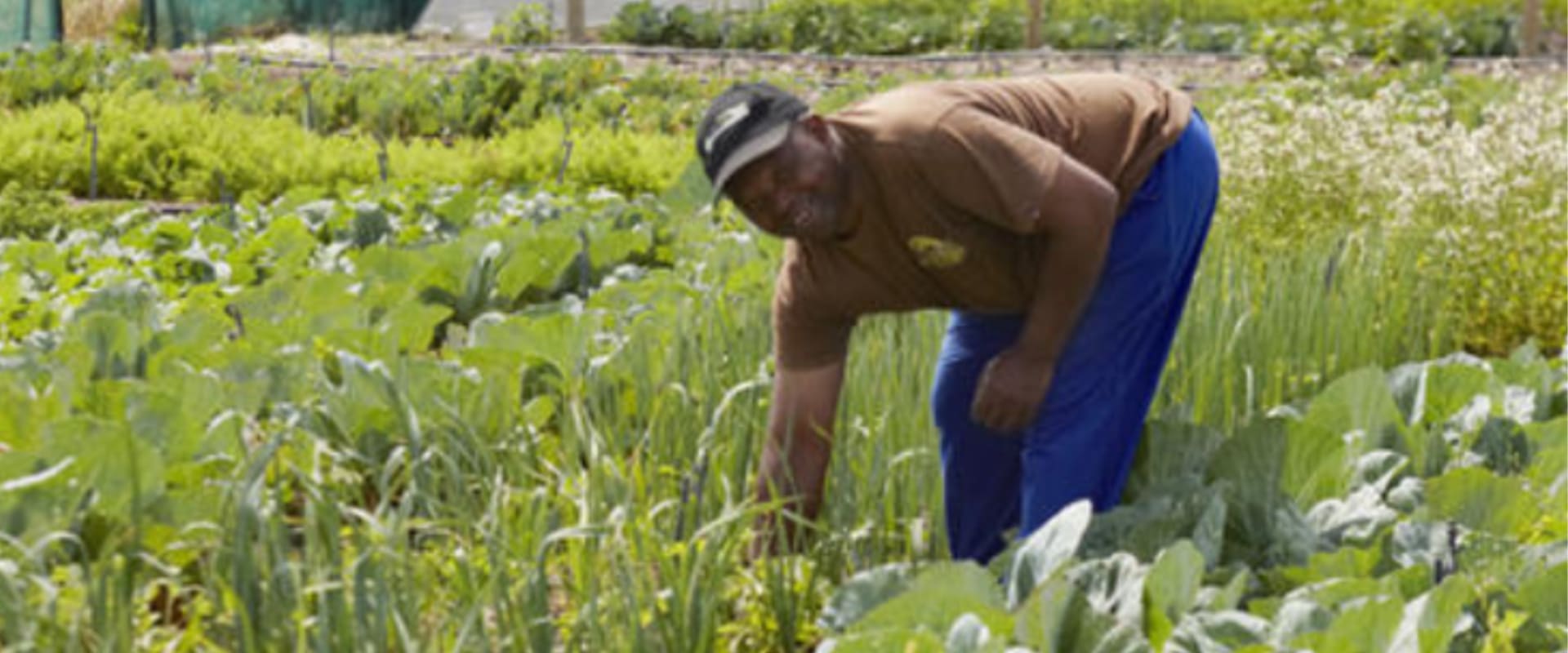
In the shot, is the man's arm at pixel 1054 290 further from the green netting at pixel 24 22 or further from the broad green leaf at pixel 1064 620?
the green netting at pixel 24 22

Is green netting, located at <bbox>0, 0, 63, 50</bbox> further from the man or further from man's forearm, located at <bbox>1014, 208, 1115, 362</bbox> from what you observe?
man's forearm, located at <bbox>1014, 208, 1115, 362</bbox>

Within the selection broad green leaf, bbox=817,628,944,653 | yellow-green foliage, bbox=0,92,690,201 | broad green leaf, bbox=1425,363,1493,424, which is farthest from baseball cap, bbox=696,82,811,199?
yellow-green foliage, bbox=0,92,690,201

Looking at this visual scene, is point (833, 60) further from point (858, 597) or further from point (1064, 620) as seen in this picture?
point (1064, 620)

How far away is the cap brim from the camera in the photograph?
108 inches

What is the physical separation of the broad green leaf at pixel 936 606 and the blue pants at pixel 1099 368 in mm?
633

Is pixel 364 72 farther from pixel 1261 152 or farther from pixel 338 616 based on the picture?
pixel 338 616

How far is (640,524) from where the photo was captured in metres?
2.85

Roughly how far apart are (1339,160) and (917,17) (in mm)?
11489

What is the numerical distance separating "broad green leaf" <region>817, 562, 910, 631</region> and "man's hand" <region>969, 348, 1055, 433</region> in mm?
472

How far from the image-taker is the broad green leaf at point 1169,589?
269cm

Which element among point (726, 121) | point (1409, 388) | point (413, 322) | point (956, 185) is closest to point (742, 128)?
point (726, 121)

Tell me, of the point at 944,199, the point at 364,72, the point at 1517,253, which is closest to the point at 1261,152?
the point at 1517,253

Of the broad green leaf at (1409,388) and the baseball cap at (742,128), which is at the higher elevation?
the baseball cap at (742,128)

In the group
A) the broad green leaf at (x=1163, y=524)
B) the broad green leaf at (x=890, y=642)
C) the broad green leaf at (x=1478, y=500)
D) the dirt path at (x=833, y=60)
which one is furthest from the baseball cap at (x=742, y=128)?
the dirt path at (x=833, y=60)
